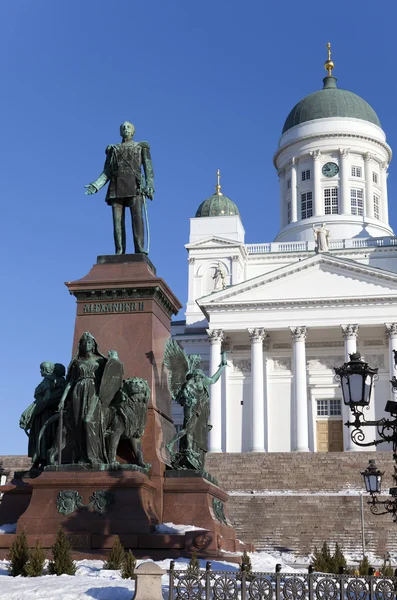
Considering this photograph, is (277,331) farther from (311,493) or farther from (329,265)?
(311,493)

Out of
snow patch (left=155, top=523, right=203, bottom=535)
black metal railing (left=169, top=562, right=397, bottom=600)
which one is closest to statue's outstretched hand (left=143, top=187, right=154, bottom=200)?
snow patch (left=155, top=523, right=203, bottom=535)

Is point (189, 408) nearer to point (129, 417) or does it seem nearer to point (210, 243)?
point (129, 417)

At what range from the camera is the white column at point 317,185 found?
70250 millimetres

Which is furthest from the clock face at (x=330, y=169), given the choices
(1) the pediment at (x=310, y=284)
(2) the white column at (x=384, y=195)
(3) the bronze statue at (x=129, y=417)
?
(3) the bronze statue at (x=129, y=417)

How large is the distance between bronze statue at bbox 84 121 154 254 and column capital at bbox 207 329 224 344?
129 ft

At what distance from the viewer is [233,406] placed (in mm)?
56000

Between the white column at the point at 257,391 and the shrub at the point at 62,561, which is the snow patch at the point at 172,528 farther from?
the white column at the point at 257,391

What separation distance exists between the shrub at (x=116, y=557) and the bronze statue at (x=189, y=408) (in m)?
2.37

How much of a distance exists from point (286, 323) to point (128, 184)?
39.7 m

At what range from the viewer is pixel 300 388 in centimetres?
5153

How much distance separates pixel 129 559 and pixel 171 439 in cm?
350

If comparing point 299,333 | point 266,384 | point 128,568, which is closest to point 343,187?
point 266,384

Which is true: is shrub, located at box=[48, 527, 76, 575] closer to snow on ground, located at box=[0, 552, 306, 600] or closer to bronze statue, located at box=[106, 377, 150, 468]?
snow on ground, located at box=[0, 552, 306, 600]

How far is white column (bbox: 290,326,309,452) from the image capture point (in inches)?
1977
